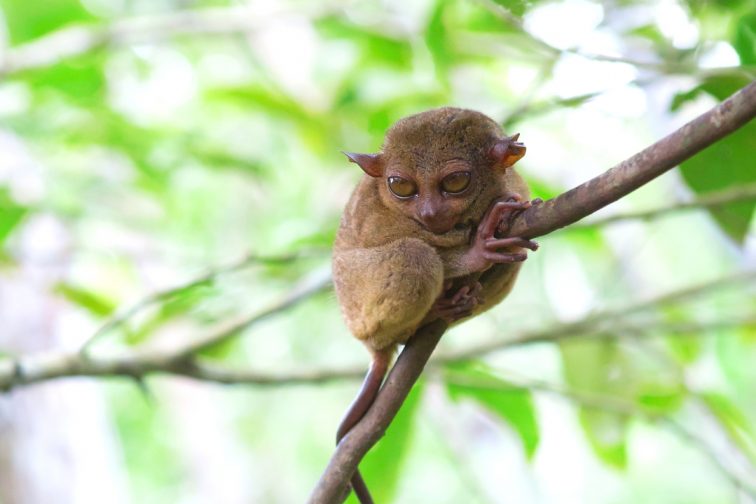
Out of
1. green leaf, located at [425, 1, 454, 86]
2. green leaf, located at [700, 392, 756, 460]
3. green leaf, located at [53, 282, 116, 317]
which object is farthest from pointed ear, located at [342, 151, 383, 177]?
green leaf, located at [700, 392, 756, 460]

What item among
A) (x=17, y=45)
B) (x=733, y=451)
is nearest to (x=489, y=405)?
(x=733, y=451)

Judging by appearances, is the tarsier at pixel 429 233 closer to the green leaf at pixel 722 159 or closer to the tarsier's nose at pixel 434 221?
the tarsier's nose at pixel 434 221

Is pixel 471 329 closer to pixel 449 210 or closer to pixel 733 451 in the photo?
pixel 733 451

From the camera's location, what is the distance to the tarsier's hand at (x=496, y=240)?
1.72 metres

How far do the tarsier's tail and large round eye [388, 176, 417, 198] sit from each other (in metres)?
0.39

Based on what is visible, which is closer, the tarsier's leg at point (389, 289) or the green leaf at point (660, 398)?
the tarsier's leg at point (389, 289)

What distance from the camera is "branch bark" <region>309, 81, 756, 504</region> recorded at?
3.87 ft

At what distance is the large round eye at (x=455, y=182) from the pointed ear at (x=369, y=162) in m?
0.19

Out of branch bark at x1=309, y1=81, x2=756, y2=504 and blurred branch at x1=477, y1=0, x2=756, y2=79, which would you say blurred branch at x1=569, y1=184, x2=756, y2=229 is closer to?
blurred branch at x1=477, y1=0, x2=756, y2=79

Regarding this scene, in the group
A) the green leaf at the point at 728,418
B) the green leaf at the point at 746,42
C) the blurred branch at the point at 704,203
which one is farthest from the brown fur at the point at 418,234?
the green leaf at the point at 728,418

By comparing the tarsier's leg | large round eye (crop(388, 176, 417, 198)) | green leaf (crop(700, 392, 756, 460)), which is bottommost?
green leaf (crop(700, 392, 756, 460))

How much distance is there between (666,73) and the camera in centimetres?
238

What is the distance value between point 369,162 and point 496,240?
1.42ft

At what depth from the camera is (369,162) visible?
2.04m
